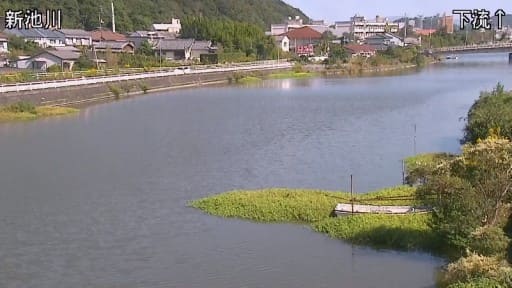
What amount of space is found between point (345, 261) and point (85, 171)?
6562 mm

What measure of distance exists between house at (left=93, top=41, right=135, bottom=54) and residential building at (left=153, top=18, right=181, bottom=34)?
13175 millimetres

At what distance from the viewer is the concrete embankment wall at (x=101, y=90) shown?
22250 millimetres

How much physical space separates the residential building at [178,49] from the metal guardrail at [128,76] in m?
4.10

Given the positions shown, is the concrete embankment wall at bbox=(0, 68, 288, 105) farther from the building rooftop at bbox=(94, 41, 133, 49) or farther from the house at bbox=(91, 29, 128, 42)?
the house at bbox=(91, 29, 128, 42)

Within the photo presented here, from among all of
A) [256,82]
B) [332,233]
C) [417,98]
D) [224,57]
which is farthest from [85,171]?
[224,57]

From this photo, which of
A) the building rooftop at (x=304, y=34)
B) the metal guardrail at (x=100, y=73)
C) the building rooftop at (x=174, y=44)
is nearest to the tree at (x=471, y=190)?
the metal guardrail at (x=100, y=73)

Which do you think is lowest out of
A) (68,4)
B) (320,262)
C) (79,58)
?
(320,262)

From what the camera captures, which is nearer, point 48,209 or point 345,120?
point 48,209

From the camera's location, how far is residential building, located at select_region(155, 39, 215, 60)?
42.4 m

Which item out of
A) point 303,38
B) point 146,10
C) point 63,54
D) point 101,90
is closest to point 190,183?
point 101,90

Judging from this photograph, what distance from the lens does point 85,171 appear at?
12820 mm

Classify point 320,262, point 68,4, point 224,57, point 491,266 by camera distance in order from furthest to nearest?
1. point 68,4
2. point 224,57
3. point 320,262
4. point 491,266

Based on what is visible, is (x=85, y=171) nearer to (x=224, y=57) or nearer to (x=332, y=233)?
(x=332, y=233)

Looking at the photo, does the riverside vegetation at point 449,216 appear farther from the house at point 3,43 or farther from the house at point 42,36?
the house at point 42,36
